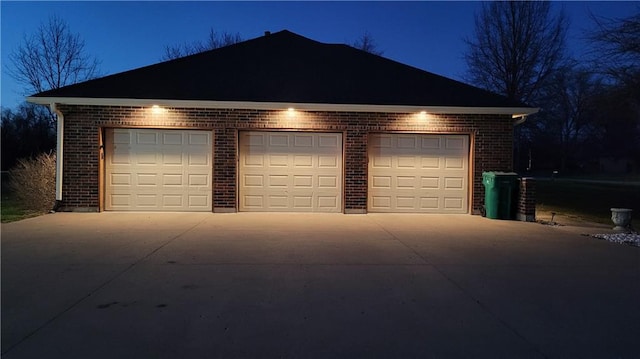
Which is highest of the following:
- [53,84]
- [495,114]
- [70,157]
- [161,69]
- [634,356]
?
[53,84]

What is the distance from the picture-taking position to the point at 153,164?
479 inches

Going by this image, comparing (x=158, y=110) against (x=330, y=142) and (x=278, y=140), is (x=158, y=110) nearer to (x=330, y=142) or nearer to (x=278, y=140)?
(x=278, y=140)

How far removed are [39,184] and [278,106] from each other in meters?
7.11

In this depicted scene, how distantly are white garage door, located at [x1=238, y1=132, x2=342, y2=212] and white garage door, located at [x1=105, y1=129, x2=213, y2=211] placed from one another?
1.07 meters

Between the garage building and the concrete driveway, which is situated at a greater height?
the garage building

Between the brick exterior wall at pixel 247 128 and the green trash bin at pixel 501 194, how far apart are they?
2.33 feet

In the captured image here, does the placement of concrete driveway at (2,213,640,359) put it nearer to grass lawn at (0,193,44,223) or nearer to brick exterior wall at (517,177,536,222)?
brick exterior wall at (517,177,536,222)

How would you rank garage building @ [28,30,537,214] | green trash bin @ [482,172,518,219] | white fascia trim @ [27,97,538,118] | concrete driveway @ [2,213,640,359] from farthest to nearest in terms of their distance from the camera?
garage building @ [28,30,537,214]
green trash bin @ [482,172,518,219]
white fascia trim @ [27,97,538,118]
concrete driveway @ [2,213,640,359]

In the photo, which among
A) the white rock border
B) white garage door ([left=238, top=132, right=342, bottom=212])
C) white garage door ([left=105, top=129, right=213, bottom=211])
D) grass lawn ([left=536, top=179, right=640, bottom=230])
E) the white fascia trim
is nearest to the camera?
the white rock border

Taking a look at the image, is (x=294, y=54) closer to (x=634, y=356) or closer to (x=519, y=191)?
(x=519, y=191)

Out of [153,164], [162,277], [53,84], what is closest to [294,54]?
[153,164]

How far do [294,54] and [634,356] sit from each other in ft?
40.8

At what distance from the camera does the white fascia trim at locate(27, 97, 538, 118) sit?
11.4 m

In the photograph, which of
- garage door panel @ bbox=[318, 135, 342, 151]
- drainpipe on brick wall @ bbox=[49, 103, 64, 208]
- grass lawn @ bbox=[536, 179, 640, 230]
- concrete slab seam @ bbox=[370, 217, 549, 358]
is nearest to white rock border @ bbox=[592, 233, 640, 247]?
concrete slab seam @ bbox=[370, 217, 549, 358]
